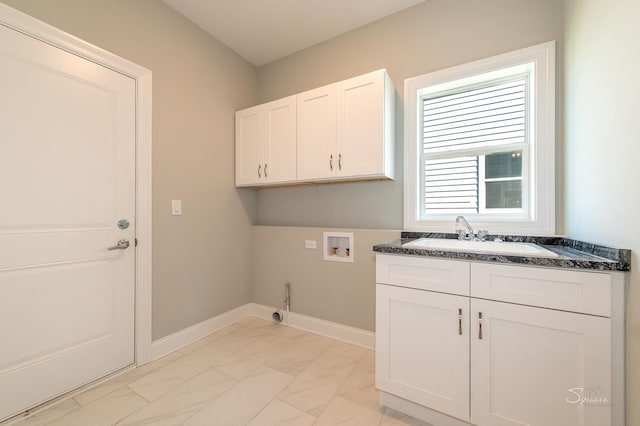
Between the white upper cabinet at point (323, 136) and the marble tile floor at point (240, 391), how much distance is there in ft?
4.76

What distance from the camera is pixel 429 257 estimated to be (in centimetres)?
135

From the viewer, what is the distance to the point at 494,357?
1194mm

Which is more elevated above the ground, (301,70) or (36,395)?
(301,70)

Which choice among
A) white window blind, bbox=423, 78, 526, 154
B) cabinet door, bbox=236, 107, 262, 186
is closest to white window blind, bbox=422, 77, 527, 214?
white window blind, bbox=423, 78, 526, 154

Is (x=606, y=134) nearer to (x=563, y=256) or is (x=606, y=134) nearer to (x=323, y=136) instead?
(x=563, y=256)

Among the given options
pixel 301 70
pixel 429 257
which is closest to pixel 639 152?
pixel 429 257

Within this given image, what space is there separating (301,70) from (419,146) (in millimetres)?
1470

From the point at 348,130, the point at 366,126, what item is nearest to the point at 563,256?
the point at 366,126

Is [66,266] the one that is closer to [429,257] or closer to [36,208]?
[36,208]

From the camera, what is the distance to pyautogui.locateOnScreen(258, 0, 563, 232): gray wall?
5.68 ft

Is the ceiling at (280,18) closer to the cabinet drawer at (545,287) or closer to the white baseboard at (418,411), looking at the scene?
the cabinet drawer at (545,287)

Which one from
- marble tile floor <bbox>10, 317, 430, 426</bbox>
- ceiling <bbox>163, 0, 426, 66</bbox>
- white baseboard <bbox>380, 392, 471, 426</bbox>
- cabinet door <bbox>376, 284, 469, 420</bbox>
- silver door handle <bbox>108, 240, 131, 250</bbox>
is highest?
ceiling <bbox>163, 0, 426, 66</bbox>

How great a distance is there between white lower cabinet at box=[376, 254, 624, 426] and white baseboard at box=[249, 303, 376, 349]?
27.0 inches

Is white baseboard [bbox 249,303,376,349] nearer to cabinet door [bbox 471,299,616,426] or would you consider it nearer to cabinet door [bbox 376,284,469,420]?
cabinet door [bbox 376,284,469,420]
